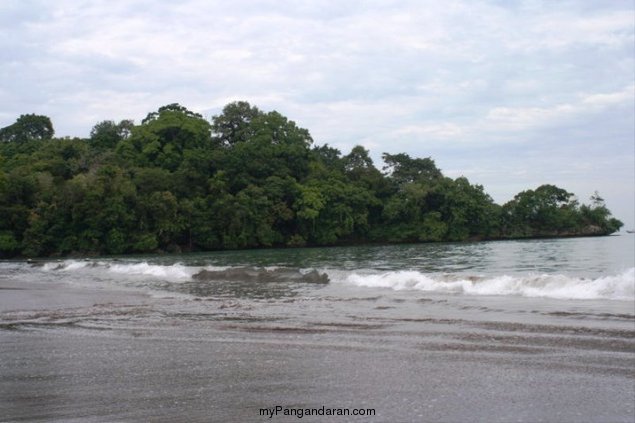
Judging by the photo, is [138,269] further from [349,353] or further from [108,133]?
[108,133]

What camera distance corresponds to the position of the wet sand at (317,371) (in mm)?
6797

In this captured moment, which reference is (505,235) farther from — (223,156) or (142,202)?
(142,202)

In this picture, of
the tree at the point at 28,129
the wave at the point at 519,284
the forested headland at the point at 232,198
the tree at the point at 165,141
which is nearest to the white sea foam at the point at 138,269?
the wave at the point at 519,284

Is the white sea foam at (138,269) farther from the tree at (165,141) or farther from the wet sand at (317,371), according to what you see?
the tree at (165,141)

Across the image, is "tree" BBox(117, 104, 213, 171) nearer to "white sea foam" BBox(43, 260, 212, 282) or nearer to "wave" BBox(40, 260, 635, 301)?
"white sea foam" BBox(43, 260, 212, 282)

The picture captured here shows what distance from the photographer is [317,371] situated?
339 inches

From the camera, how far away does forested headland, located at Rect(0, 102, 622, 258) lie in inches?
2517

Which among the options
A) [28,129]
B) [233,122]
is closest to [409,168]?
[233,122]

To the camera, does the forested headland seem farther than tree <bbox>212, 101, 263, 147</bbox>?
No

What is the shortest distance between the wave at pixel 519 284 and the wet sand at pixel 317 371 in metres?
5.59

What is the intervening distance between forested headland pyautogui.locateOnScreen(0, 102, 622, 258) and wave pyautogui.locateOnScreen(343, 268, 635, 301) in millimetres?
46100

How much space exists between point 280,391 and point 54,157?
253 ft

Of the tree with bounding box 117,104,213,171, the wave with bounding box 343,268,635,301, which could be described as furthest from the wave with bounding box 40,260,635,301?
the tree with bounding box 117,104,213,171

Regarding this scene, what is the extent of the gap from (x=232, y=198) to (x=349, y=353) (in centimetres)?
6070
